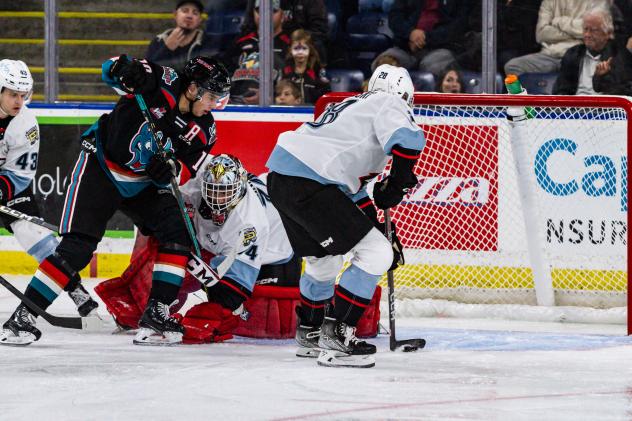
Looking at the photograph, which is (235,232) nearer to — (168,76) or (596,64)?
(168,76)

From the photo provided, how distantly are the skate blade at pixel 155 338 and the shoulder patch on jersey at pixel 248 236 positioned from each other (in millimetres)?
405

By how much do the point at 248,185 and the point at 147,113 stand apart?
1.61 ft

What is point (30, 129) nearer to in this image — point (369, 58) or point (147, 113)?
point (147, 113)

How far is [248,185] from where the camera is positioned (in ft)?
16.0

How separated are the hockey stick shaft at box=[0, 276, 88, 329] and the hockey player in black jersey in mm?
31

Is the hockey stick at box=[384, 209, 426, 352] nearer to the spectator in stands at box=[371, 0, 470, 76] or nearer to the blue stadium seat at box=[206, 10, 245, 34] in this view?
the spectator in stands at box=[371, 0, 470, 76]

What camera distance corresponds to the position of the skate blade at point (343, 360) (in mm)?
4121

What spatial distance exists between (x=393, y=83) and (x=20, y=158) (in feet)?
5.35

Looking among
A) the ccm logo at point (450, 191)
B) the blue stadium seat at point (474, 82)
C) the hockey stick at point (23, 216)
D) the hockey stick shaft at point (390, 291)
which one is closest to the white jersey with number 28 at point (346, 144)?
the hockey stick shaft at point (390, 291)

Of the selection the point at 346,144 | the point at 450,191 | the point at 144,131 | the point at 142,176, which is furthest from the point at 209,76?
the point at 450,191

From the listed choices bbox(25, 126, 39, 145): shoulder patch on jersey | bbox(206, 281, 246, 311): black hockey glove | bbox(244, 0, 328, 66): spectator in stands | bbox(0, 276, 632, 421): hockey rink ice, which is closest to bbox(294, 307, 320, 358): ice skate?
bbox(0, 276, 632, 421): hockey rink ice

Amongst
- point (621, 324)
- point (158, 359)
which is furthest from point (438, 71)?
point (158, 359)

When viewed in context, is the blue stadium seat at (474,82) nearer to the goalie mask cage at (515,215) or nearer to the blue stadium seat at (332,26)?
the goalie mask cage at (515,215)

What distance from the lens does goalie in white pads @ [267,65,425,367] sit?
4109 millimetres
